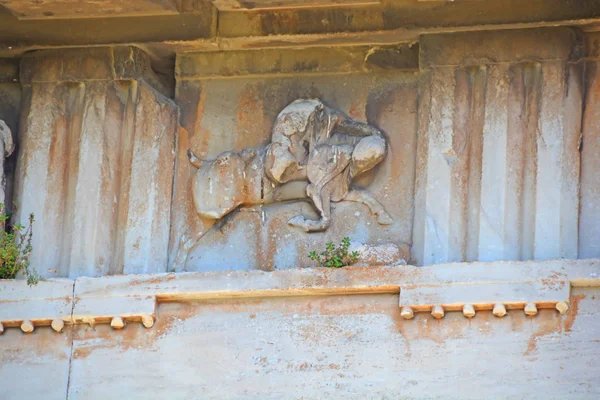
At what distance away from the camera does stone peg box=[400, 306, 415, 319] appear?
888 centimetres

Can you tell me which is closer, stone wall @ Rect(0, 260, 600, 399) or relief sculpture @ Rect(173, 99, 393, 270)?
stone wall @ Rect(0, 260, 600, 399)

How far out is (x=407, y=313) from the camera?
350 inches

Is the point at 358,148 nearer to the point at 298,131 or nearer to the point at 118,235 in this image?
the point at 298,131

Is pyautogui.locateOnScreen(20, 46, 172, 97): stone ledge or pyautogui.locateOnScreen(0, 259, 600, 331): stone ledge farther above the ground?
pyautogui.locateOnScreen(20, 46, 172, 97): stone ledge

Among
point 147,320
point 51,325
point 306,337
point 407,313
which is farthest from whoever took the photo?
point 51,325

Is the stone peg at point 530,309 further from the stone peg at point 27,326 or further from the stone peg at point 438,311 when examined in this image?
the stone peg at point 27,326

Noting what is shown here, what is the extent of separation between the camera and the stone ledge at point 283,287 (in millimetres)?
8773

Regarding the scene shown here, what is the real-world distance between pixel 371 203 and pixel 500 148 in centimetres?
77

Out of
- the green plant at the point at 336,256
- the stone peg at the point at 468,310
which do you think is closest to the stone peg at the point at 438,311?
the stone peg at the point at 468,310

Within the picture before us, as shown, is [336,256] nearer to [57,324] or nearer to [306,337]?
[306,337]

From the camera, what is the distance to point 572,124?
9.17 metres

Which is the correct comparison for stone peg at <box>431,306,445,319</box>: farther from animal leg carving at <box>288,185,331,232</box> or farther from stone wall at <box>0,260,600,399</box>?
animal leg carving at <box>288,185,331,232</box>

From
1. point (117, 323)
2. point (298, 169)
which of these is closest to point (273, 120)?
point (298, 169)

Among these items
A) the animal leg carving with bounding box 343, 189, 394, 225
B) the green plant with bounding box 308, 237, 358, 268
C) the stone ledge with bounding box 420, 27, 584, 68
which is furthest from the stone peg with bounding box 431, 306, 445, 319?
the stone ledge with bounding box 420, 27, 584, 68
